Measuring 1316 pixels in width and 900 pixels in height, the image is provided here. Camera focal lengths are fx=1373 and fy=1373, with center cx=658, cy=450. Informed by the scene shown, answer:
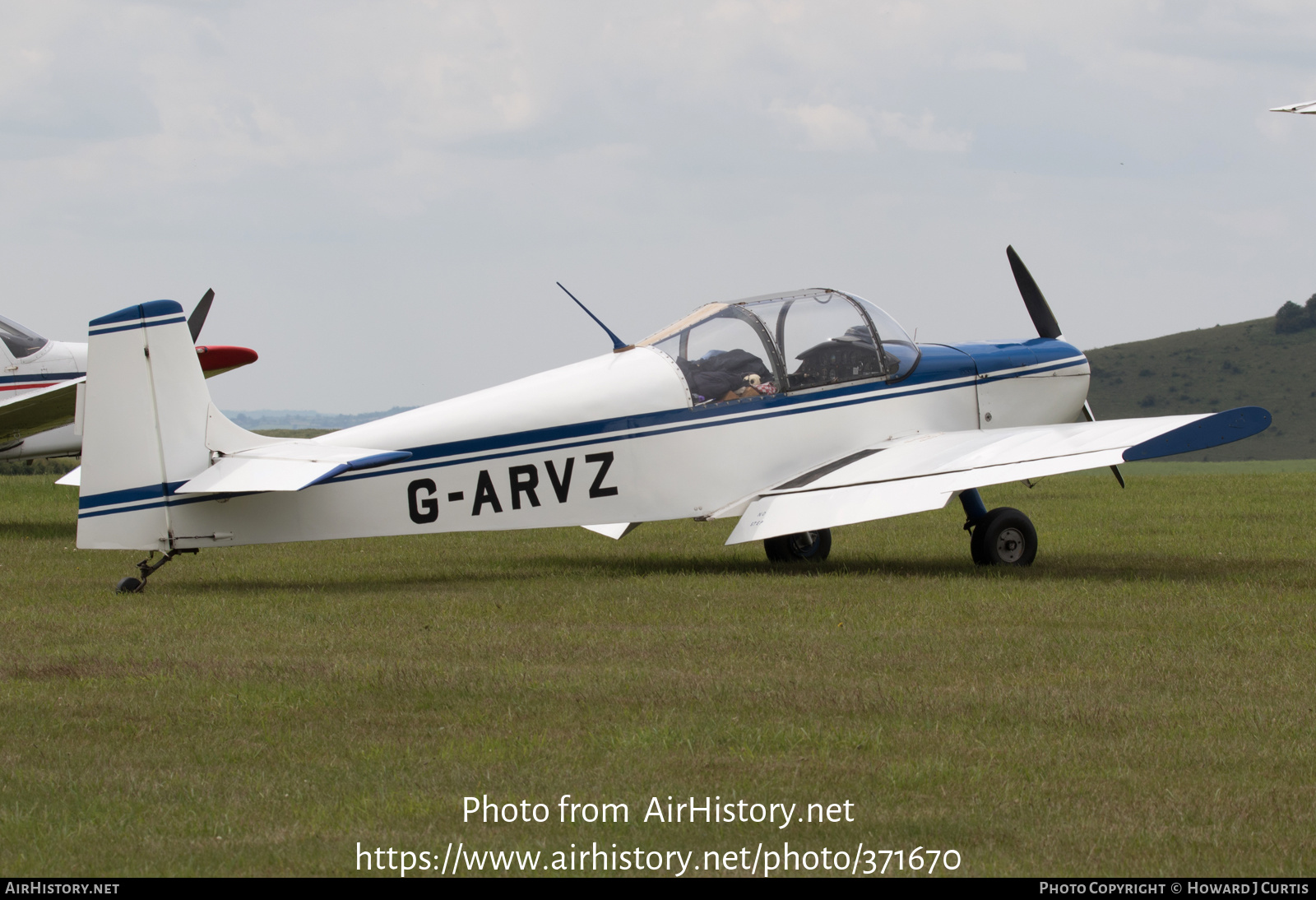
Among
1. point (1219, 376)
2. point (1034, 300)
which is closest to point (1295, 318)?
point (1219, 376)

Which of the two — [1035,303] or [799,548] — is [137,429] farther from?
[1035,303]

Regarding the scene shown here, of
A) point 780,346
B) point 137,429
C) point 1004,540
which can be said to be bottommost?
point 1004,540

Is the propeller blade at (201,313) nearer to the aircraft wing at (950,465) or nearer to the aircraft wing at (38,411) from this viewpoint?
the aircraft wing at (38,411)

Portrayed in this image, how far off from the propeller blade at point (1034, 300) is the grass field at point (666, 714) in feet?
11.3

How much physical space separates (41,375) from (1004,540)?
11789 mm

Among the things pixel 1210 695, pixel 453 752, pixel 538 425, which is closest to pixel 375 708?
pixel 453 752

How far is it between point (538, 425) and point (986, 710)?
529 cm

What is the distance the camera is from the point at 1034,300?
44.9ft

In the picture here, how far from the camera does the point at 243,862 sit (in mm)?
4031

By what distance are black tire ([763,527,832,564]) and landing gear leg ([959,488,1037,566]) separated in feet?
4.96

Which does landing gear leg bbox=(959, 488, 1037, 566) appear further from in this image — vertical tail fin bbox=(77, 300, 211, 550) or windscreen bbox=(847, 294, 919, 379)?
vertical tail fin bbox=(77, 300, 211, 550)

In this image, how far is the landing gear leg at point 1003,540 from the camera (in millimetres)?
11281

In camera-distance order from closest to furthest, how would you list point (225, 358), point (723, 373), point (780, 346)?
point (723, 373)
point (780, 346)
point (225, 358)

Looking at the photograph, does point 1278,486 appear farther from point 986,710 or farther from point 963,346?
point 986,710
